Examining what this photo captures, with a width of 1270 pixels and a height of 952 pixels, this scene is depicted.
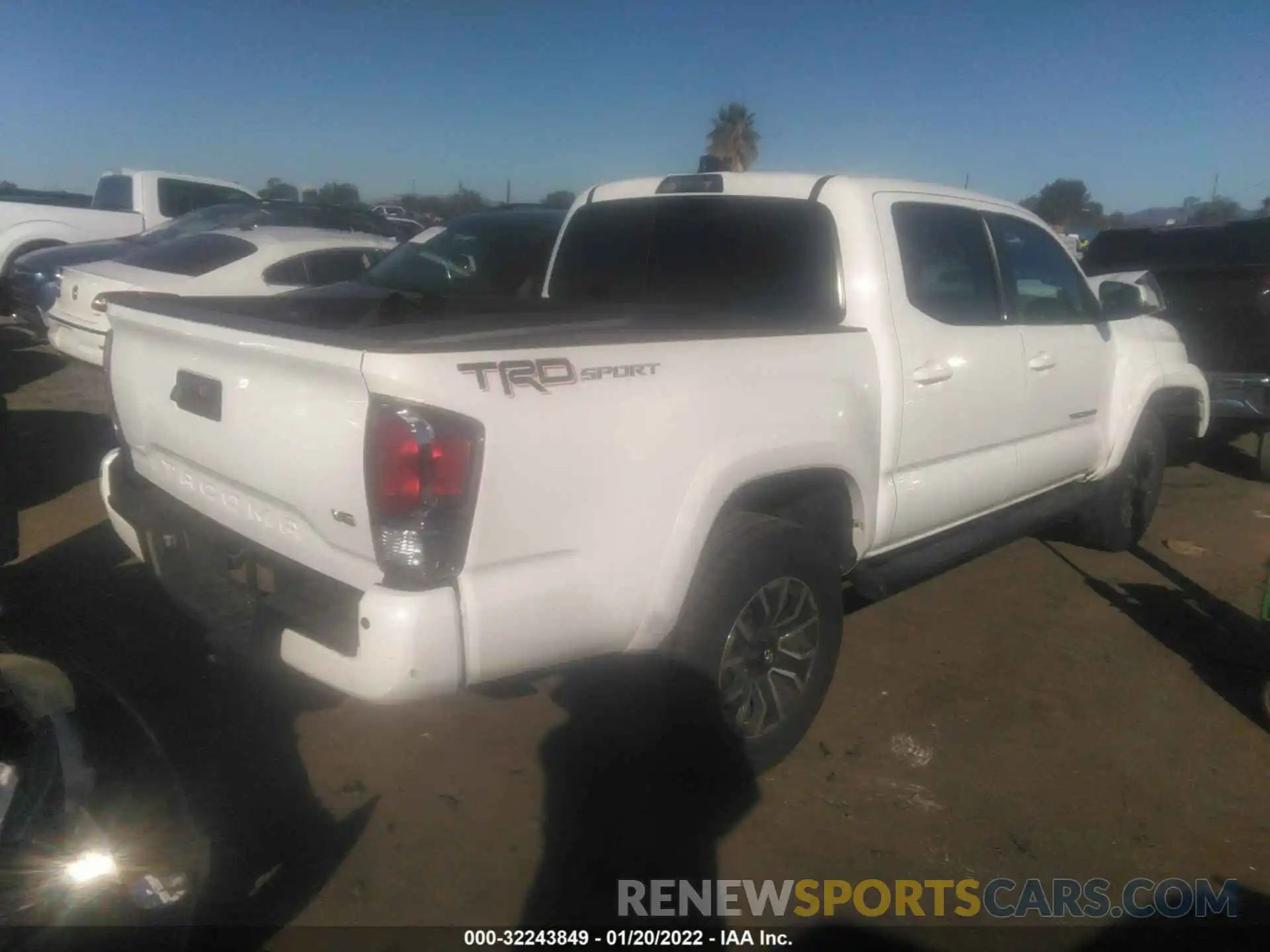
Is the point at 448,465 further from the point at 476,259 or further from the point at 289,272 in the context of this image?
the point at 289,272

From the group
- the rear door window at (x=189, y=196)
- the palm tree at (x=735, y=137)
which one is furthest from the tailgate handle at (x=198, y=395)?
the palm tree at (x=735, y=137)

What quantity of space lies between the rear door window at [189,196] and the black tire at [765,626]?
12.1 metres

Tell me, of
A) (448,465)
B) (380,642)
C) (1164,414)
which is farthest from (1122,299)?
(380,642)

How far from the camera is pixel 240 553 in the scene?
107 inches

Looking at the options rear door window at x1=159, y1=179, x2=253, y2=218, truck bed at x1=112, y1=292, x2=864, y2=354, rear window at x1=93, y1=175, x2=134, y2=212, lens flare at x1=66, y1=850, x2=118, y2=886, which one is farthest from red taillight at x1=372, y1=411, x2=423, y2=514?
rear window at x1=93, y1=175, x2=134, y2=212

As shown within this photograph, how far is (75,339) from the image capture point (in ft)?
→ 26.1

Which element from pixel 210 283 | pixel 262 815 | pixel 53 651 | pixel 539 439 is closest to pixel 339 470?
pixel 539 439

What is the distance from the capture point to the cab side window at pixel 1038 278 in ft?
14.1

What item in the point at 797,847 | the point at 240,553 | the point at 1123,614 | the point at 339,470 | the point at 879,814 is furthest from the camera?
the point at 1123,614

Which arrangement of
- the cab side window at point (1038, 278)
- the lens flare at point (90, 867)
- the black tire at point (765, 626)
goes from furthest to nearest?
the cab side window at point (1038, 278) < the black tire at point (765, 626) < the lens flare at point (90, 867)

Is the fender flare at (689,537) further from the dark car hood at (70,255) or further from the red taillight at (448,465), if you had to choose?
the dark car hood at (70,255)

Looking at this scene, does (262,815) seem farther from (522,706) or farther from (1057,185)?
(1057,185)

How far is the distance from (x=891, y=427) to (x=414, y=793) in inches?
82.9

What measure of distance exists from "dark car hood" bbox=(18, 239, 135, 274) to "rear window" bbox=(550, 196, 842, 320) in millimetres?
6640
